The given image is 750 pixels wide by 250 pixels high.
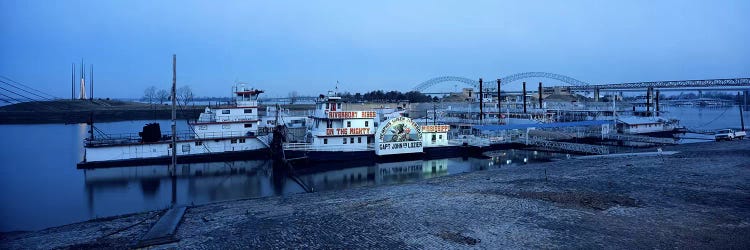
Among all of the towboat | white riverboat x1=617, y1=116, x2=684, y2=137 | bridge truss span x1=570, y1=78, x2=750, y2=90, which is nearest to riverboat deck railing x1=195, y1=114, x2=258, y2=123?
the towboat

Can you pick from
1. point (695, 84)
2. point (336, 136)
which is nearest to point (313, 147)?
point (336, 136)

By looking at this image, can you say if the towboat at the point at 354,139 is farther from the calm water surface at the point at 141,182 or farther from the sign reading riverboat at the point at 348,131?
the calm water surface at the point at 141,182

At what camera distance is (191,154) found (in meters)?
31.1

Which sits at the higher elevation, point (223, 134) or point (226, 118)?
point (226, 118)

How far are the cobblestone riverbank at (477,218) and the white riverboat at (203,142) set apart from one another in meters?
14.7

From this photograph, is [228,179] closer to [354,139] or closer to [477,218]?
[354,139]

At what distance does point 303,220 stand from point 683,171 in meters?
19.8

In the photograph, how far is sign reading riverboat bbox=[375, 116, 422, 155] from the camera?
30.6m

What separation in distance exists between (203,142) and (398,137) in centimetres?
1416

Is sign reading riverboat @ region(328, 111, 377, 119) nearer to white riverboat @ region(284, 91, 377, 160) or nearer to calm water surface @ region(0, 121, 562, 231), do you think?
white riverboat @ region(284, 91, 377, 160)

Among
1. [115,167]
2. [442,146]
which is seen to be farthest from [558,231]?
[115,167]

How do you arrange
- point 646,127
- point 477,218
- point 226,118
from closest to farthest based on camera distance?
point 477,218
point 226,118
point 646,127

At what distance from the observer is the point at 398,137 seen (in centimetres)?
3123

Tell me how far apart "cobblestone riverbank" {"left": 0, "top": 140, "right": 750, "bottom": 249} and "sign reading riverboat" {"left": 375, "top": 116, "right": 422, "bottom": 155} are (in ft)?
31.3
